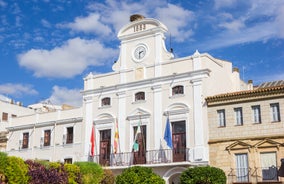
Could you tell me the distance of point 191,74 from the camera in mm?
30047

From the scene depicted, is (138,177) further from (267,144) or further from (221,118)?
(267,144)

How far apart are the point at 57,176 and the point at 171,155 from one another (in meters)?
8.14

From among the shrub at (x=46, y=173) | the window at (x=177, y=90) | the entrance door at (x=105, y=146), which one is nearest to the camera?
the shrub at (x=46, y=173)

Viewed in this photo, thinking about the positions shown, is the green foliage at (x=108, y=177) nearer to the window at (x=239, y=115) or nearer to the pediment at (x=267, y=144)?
the window at (x=239, y=115)

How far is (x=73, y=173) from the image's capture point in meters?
25.7

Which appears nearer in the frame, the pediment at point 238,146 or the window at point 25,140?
the pediment at point 238,146

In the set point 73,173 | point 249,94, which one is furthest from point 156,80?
point 73,173

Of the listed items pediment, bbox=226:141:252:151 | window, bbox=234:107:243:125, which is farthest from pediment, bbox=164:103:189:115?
pediment, bbox=226:141:252:151

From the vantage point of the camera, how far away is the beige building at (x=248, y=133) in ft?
86.7

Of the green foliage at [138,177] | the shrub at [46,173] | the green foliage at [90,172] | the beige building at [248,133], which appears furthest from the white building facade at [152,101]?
the shrub at [46,173]

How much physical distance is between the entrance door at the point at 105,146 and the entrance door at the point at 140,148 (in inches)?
99.1

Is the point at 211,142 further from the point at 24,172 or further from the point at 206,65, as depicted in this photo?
the point at 24,172

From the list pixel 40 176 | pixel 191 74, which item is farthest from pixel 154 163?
pixel 40 176

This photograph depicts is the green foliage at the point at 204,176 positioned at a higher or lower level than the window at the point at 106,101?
lower
